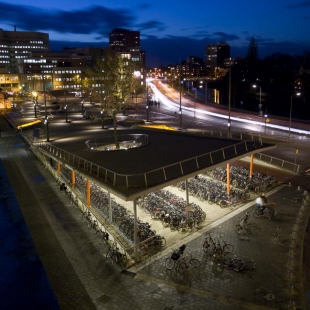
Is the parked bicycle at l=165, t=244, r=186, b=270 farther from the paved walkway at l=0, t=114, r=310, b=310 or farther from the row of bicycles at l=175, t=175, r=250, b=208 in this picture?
the row of bicycles at l=175, t=175, r=250, b=208

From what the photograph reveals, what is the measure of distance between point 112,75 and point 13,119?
94.1 ft

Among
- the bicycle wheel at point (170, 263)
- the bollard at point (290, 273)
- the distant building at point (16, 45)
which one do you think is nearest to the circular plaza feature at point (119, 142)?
the bicycle wheel at point (170, 263)

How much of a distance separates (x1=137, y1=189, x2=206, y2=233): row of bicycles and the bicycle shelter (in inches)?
32.2

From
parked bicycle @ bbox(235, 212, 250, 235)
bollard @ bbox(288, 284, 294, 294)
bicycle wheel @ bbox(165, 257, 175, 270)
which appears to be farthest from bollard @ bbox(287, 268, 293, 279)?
bicycle wheel @ bbox(165, 257, 175, 270)

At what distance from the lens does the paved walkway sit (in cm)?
978

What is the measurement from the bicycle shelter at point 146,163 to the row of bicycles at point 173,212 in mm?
817

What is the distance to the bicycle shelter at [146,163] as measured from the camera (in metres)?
12.7

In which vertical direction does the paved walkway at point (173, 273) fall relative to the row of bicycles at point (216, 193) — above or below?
below

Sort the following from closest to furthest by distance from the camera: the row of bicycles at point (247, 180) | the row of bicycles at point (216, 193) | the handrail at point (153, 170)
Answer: the handrail at point (153, 170)
the row of bicycles at point (216, 193)
the row of bicycles at point (247, 180)

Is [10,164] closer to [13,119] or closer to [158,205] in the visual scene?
[158,205]

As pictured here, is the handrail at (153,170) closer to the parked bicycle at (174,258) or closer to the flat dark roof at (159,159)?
the flat dark roof at (159,159)

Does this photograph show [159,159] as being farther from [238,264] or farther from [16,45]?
[16,45]

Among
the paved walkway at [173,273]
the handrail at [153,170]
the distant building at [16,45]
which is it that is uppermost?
the distant building at [16,45]

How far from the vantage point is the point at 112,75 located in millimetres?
30641
